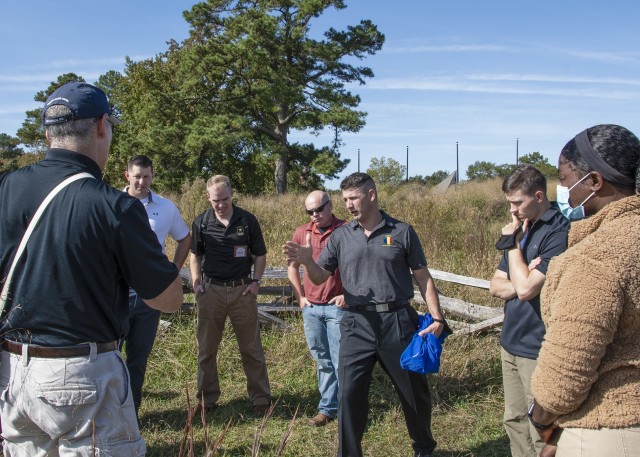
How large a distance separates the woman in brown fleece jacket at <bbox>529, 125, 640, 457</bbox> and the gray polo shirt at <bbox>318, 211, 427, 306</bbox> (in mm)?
2308

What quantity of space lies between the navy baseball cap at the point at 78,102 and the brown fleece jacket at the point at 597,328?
1.83 metres

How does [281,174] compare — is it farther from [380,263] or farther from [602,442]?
[602,442]

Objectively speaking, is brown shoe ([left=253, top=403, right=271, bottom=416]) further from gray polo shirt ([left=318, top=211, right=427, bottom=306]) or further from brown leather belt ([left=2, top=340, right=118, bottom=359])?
brown leather belt ([left=2, top=340, right=118, bottom=359])

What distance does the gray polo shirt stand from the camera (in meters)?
4.36

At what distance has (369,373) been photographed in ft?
14.3

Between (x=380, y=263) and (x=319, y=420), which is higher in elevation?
(x=380, y=263)

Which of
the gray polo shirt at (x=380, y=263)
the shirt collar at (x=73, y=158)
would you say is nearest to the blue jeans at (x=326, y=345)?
the gray polo shirt at (x=380, y=263)

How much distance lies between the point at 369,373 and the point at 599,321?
2750 mm

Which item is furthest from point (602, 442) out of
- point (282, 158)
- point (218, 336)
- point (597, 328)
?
point (282, 158)

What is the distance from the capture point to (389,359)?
14.1 feet

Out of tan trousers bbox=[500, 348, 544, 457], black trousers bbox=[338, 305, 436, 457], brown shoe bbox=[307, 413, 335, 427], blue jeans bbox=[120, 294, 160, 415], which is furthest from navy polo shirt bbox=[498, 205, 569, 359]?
blue jeans bbox=[120, 294, 160, 415]

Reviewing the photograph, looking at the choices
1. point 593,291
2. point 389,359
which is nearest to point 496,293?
point 389,359

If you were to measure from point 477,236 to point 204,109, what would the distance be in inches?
785

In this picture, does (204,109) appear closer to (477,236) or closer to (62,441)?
(477,236)
